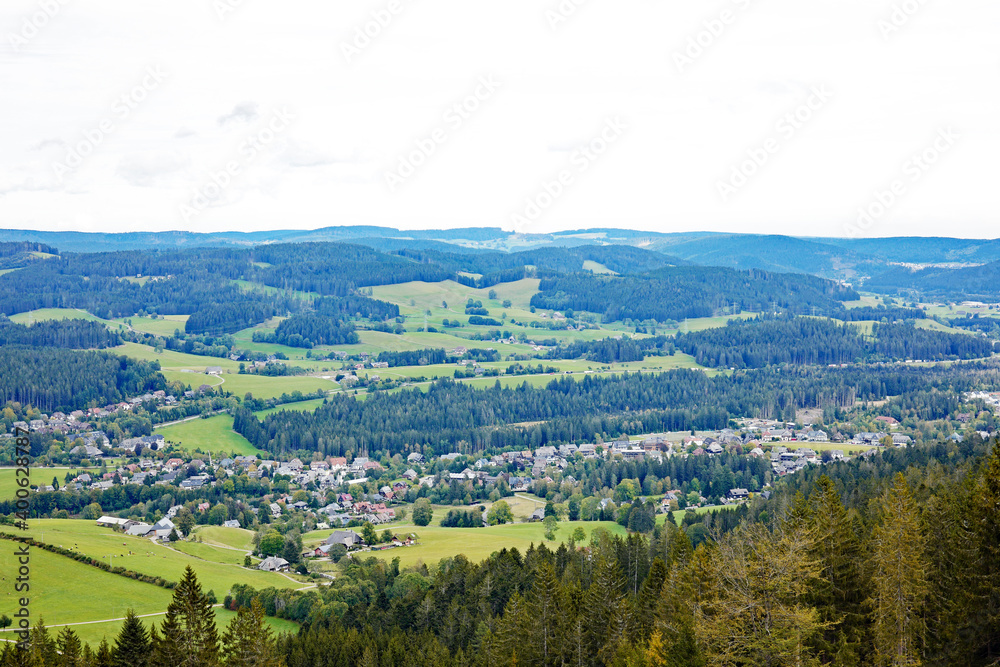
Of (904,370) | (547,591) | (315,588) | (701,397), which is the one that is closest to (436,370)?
(701,397)

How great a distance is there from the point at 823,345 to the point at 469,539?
418 ft

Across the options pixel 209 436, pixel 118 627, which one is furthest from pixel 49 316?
pixel 118 627

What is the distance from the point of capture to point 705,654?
22.1 meters

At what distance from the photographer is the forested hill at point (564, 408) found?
109 m

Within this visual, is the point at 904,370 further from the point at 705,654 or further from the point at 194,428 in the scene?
the point at 705,654

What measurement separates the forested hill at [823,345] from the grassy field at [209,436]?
91982mm

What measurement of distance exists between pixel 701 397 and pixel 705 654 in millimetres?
113461

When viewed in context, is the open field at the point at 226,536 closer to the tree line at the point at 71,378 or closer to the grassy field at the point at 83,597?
the grassy field at the point at 83,597

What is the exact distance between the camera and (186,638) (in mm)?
26953

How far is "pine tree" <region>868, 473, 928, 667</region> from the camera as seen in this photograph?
928 inches

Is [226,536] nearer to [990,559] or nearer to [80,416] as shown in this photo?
→ [80,416]

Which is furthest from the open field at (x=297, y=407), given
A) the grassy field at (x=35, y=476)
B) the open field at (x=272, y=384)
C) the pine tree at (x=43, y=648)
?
the pine tree at (x=43, y=648)

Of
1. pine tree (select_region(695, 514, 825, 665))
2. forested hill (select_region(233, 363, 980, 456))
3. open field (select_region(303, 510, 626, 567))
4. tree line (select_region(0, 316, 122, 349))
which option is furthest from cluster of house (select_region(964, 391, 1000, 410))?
tree line (select_region(0, 316, 122, 349))

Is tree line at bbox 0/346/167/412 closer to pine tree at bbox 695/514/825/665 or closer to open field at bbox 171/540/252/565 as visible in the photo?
open field at bbox 171/540/252/565
